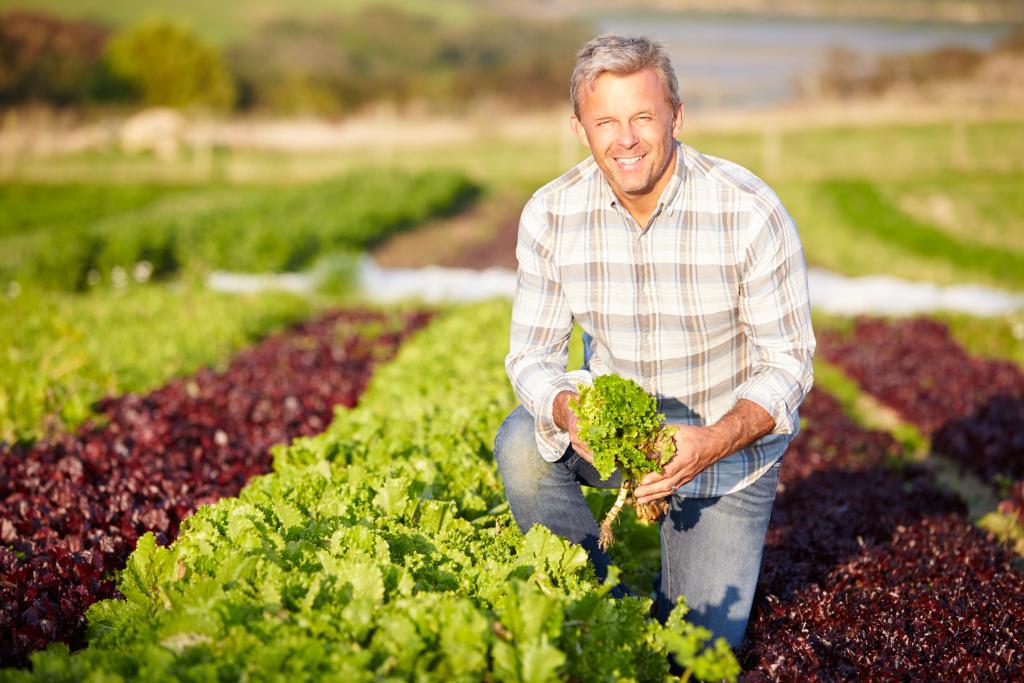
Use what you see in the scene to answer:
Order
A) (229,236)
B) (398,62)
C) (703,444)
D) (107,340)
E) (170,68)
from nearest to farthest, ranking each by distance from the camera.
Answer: (703,444), (107,340), (229,236), (170,68), (398,62)

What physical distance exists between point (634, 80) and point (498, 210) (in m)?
20.6

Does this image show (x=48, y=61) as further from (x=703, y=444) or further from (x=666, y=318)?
(x=703, y=444)

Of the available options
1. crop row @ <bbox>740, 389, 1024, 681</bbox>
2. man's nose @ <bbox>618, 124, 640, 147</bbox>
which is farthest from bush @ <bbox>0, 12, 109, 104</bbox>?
man's nose @ <bbox>618, 124, 640, 147</bbox>

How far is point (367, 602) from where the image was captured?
254 cm

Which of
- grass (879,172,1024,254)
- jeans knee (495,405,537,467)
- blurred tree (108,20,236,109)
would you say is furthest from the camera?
blurred tree (108,20,236,109)

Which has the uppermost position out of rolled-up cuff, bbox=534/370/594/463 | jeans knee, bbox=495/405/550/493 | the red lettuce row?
rolled-up cuff, bbox=534/370/594/463

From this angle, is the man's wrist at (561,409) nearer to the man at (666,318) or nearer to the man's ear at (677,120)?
the man at (666,318)

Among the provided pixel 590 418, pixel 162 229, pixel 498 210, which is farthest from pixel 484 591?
pixel 498 210

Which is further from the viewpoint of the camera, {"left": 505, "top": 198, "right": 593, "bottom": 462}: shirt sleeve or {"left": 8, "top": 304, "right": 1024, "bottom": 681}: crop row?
{"left": 505, "top": 198, "right": 593, "bottom": 462}: shirt sleeve

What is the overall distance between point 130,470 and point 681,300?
3.24 m

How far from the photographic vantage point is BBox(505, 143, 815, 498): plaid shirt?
3240mm

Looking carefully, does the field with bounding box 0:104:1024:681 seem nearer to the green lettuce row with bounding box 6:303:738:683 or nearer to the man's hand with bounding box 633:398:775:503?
the green lettuce row with bounding box 6:303:738:683

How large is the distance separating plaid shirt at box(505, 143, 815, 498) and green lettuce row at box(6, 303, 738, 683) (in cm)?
57

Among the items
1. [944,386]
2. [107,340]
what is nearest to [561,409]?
[944,386]
